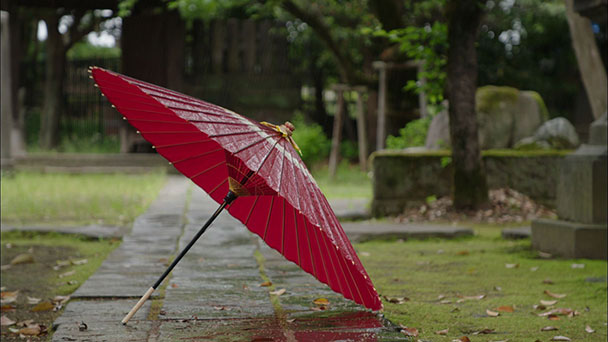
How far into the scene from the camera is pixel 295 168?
2867 mm

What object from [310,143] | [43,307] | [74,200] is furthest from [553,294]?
[310,143]

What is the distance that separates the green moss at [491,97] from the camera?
9.91 meters

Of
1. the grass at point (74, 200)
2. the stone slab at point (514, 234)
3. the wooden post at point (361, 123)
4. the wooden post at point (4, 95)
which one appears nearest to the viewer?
the stone slab at point (514, 234)

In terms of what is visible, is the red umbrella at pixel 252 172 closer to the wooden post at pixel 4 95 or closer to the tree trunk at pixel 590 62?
the tree trunk at pixel 590 62

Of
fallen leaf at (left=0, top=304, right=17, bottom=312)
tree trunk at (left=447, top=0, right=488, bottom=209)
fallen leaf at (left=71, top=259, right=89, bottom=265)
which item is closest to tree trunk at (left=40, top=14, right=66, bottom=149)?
tree trunk at (left=447, top=0, right=488, bottom=209)

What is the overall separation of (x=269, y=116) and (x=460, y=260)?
1065 centimetres

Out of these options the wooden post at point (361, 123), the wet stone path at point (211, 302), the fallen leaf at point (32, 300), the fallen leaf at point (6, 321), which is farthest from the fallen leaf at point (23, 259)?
the wooden post at point (361, 123)

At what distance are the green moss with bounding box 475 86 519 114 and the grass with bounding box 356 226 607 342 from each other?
3.60 metres

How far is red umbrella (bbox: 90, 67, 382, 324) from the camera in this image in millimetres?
2709

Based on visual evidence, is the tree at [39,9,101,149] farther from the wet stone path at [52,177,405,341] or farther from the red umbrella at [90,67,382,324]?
the red umbrella at [90,67,382,324]

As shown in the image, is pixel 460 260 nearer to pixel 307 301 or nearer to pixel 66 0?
pixel 307 301

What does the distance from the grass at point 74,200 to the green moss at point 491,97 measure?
4548 mm

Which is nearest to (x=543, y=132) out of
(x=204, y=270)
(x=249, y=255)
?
(x=249, y=255)

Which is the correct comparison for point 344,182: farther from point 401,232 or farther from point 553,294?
point 553,294
